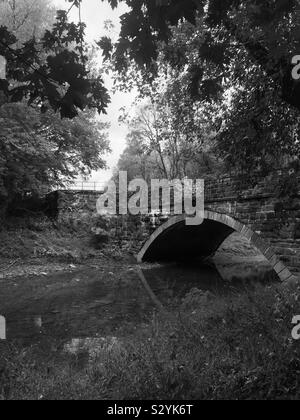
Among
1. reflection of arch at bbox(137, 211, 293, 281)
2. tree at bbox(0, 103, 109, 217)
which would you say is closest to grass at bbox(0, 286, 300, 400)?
reflection of arch at bbox(137, 211, 293, 281)

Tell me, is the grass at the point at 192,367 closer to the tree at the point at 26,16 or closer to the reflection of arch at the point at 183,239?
the reflection of arch at the point at 183,239

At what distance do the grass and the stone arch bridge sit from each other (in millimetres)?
1342

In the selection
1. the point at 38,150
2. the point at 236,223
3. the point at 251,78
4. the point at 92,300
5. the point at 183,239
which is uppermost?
the point at 38,150

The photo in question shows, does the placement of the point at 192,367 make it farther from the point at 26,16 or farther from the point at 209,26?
the point at 26,16

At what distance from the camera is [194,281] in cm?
1339

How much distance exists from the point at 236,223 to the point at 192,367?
26.1ft

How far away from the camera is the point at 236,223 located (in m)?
11.4

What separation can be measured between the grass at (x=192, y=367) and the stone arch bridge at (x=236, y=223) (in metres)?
1.34

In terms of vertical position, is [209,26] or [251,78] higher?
[251,78]

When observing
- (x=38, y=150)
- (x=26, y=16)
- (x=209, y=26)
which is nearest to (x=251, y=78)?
(x=209, y=26)

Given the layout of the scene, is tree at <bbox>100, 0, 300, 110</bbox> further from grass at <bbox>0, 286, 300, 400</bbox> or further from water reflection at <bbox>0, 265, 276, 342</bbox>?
water reflection at <bbox>0, 265, 276, 342</bbox>

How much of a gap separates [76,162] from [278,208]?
1639 centimetres

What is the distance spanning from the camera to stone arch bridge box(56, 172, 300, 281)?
5.33m

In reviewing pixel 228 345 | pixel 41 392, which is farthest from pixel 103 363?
pixel 228 345
